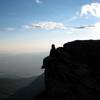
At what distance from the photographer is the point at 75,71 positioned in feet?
194

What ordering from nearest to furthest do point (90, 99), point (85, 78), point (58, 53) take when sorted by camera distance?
point (90, 99) < point (85, 78) < point (58, 53)

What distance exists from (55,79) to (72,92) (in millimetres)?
9016

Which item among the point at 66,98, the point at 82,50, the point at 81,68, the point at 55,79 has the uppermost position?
the point at 82,50

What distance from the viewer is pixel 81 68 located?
59312 millimetres

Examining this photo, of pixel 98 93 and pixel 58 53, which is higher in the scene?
pixel 58 53

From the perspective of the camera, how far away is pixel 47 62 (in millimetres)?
70875

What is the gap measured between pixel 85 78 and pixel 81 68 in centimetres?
329

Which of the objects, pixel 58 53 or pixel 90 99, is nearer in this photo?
pixel 90 99

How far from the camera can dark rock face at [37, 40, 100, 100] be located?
184ft

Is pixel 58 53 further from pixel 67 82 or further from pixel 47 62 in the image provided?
pixel 67 82

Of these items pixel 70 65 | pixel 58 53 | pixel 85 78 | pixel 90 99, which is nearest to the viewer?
pixel 90 99

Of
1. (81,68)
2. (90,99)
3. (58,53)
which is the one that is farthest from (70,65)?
(90,99)

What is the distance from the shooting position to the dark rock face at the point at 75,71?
56.0 metres

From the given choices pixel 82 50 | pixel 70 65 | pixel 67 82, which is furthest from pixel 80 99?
pixel 82 50
